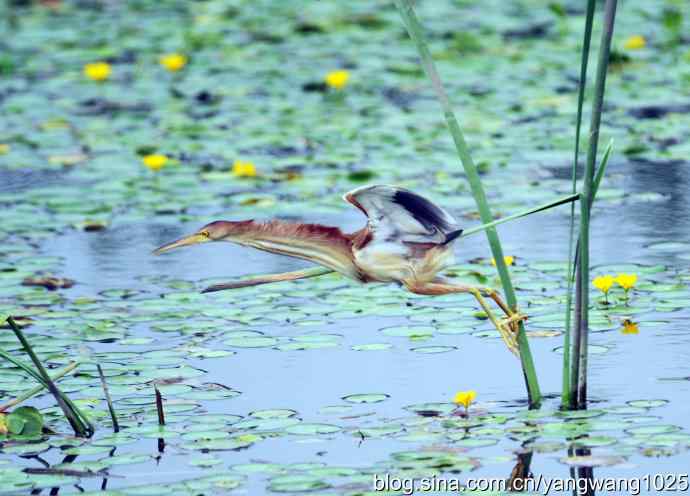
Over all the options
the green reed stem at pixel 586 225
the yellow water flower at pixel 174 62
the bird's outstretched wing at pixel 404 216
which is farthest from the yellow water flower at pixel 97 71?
the green reed stem at pixel 586 225

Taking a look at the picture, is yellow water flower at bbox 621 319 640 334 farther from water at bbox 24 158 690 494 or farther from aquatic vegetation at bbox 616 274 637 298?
aquatic vegetation at bbox 616 274 637 298

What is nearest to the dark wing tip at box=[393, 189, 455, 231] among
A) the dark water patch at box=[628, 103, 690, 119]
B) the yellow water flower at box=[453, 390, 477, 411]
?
the yellow water flower at box=[453, 390, 477, 411]

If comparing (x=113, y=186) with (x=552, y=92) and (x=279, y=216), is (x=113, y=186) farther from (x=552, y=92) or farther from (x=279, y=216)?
(x=552, y=92)

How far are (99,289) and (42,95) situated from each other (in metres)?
3.28

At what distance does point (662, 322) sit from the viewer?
3.97 meters

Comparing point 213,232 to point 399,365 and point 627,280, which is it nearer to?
point 399,365

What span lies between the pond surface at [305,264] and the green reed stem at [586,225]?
0.08 meters

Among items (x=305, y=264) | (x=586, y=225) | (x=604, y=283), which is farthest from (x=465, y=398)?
(x=305, y=264)

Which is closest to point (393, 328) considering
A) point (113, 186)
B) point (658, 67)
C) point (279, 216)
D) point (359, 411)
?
point (359, 411)

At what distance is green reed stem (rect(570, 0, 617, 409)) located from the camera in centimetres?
305

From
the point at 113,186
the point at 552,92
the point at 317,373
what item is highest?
the point at 552,92

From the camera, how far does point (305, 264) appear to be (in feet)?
15.9

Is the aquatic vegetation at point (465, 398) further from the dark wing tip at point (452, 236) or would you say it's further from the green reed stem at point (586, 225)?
the dark wing tip at point (452, 236)

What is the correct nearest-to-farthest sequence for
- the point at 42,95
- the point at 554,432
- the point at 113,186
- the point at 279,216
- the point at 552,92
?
the point at 554,432 → the point at 279,216 → the point at 113,186 → the point at 552,92 → the point at 42,95
